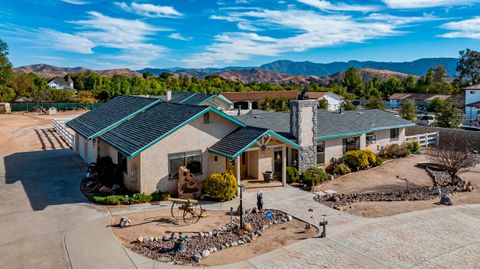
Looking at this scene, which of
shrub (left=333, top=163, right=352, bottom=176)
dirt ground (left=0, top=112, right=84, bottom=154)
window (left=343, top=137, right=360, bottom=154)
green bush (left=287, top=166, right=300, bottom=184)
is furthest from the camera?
dirt ground (left=0, top=112, right=84, bottom=154)

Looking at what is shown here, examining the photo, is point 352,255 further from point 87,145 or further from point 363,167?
point 87,145

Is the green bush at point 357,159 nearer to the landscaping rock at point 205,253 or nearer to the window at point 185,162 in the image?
the window at point 185,162

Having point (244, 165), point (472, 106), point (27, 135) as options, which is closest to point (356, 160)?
point (244, 165)

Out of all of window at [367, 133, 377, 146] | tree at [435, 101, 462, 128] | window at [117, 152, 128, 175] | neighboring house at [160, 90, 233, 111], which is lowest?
window at [117, 152, 128, 175]

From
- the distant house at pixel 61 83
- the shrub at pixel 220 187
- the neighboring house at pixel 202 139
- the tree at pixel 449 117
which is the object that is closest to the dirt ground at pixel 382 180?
the neighboring house at pixel 202 139

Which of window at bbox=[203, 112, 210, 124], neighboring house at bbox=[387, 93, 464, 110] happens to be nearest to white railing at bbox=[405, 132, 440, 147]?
window at bbox=[203, 112, 210, 124]

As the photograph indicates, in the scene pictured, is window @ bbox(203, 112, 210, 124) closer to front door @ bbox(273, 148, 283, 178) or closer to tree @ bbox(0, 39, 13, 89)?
front door @ bbox(273, 148, 283, 178)

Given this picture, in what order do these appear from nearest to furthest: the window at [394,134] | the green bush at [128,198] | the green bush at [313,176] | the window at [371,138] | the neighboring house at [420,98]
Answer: the green bush at [128,198] → the green bush at [313,176] → the window at [371,138] → the window at [394,134] → the neighboring house at [420,98]
